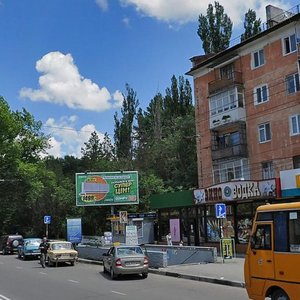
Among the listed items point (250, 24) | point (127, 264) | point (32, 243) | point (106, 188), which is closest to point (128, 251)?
point (127, 264)

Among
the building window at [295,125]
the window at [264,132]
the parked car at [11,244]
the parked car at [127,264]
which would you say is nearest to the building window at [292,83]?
the building window at [295,125]

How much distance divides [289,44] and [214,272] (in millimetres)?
24086

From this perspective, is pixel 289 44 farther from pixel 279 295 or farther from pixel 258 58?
pixel 279 295

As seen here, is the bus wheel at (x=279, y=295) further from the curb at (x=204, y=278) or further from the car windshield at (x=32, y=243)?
A: the car windshield at (x=32, y=243)

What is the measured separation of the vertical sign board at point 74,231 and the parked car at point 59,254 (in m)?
10.5

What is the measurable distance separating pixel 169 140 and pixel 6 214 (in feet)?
80.5

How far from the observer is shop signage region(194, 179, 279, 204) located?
2891 cm

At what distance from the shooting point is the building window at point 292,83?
37.2 meters

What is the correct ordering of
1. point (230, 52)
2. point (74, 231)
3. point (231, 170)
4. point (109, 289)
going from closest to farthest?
point (109, 289) < point (74, 231) < point (230, 52) < point (231, 170)

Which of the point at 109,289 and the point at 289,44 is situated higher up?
the point at 289,44

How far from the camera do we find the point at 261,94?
40750 millimetres

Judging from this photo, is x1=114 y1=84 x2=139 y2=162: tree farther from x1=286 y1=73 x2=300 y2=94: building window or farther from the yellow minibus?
the yellow minibus

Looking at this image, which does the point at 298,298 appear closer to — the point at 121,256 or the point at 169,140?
the point at 121,256

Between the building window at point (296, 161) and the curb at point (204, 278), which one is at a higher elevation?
the building window at point (296, 161)
